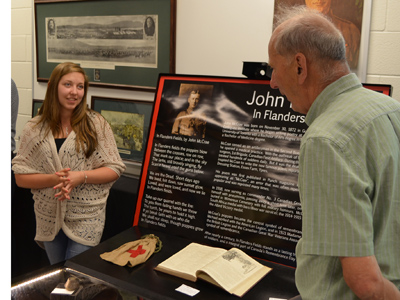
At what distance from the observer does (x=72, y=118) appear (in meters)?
2.40

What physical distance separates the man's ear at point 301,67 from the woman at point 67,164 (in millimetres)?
1459

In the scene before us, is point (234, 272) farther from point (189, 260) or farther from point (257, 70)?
point (257, 70)

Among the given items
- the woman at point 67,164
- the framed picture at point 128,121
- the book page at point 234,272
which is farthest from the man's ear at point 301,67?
the framed picture at point 128,121

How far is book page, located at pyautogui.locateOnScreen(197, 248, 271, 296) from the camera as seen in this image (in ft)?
5.40

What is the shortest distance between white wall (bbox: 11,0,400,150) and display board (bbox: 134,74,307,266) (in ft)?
2.15

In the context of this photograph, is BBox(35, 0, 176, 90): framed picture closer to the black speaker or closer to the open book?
the black speaker

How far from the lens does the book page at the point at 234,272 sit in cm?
165

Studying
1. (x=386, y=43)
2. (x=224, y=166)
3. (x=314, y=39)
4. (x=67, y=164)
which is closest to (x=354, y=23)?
(x=386, y=43)

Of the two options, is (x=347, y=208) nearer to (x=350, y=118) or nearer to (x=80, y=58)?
(x=350, y=118)

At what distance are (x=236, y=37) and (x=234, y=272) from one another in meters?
1.67

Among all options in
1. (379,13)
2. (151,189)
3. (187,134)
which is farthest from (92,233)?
(379,13)

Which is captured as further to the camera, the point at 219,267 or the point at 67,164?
the point at 67,164

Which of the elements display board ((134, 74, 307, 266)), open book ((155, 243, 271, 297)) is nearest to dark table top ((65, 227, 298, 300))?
open book ((155, 243, 271, 297))

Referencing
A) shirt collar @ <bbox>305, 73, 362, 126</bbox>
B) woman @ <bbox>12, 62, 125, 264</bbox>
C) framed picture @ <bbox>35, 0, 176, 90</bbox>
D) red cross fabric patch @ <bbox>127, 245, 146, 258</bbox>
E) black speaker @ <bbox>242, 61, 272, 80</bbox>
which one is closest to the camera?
shirt collar @ <bbox>305, 73, 362, 126</bbox>
